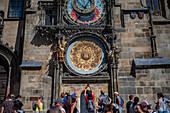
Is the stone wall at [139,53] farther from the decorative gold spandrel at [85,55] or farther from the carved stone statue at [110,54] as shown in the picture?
the decorative gold spandrel at [85,55]

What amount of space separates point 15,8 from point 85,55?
6.79 metres

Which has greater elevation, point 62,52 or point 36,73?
point 62,52

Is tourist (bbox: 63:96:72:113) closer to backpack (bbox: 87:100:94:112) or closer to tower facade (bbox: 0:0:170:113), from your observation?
backpack (bbox: 87:100:94:112)

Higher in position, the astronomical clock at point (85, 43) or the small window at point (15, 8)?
the small window at point (15, 8)

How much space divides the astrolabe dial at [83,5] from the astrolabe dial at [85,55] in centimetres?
199

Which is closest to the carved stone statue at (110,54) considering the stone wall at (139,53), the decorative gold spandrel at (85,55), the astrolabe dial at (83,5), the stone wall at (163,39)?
the decorative gold spandrel at (85,55)

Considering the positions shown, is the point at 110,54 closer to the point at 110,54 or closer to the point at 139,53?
the point at 110,54

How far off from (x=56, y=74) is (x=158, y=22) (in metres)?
8.10

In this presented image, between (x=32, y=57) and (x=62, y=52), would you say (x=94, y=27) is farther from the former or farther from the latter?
(x=32, y=57)

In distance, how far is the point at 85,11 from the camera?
13398 mm

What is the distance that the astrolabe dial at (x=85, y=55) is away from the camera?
1238cm

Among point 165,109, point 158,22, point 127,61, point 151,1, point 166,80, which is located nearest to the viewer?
point 165,109

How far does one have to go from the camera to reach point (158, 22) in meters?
14.7

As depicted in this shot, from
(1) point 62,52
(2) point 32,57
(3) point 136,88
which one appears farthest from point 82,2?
(3) point 136,88
